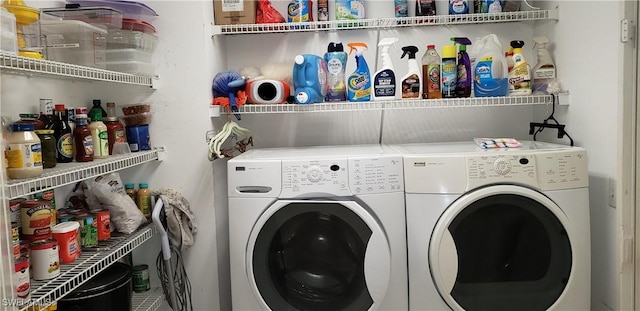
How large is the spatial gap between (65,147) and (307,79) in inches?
41.4

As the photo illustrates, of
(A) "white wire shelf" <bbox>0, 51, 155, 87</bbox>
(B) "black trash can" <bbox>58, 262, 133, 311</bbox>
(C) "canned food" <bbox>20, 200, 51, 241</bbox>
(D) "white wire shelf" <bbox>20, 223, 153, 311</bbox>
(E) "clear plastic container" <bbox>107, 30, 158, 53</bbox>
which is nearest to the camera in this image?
(A) "white wire shelf" <bbox>0, 51, 155, 87</bbox>

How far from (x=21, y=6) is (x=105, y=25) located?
469 mm

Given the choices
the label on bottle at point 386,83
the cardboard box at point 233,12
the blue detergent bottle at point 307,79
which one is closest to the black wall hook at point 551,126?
the label on bottle at point 386,83

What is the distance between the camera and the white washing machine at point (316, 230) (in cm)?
191

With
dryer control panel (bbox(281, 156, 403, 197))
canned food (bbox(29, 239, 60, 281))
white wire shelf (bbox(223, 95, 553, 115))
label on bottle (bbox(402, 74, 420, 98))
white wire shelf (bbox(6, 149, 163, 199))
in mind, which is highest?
label on bottle (bbox(402, 74, 420, 98))

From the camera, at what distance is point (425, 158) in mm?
1914

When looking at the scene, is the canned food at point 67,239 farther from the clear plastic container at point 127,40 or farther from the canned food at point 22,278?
the clear plastic container at point 127,40

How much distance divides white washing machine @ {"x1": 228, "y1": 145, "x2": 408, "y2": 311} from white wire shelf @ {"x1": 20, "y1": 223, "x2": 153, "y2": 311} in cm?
43

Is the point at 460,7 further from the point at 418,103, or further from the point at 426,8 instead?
the point at 418,103

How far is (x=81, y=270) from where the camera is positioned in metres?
1.56

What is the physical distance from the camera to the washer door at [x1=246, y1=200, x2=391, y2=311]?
1.89 meters

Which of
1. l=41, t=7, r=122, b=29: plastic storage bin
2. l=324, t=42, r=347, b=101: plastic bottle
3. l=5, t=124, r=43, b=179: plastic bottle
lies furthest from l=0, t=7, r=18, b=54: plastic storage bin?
l=324, t=42, r=347, b=101: plastic bottle

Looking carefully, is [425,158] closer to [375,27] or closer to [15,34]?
[375,27]

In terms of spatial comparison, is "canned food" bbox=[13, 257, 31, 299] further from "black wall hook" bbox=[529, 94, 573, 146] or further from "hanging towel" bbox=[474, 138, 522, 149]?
"black wall hook" bbox=[529, 94, 573, 146]
